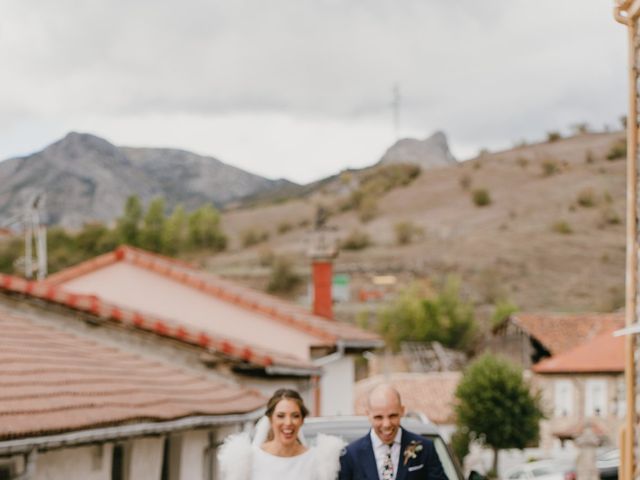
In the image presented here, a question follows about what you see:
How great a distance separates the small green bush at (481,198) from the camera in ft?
404

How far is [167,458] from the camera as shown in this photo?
46.6ft

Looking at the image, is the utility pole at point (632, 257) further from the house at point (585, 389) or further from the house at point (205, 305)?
the house at point (585, 389)

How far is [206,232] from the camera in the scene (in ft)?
357

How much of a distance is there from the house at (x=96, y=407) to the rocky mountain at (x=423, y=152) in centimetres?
13300

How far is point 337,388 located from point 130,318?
39.4 ft

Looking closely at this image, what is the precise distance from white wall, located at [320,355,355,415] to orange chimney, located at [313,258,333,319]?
1664mm

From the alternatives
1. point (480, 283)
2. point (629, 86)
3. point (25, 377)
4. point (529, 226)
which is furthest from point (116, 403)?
point (529, 226)

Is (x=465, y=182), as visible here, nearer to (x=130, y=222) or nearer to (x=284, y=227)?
(x=284, y=227)

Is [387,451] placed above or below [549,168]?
below

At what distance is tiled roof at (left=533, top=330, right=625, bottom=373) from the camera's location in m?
Result: 54.0

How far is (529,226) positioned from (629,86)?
322ft

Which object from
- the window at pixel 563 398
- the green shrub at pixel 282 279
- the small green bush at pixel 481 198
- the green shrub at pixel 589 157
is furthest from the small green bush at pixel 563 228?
the window at pixel 563 398

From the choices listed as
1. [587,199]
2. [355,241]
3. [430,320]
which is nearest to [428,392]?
[430,320]

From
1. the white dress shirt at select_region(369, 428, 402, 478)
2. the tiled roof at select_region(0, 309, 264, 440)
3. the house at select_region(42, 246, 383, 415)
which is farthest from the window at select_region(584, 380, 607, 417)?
the white dress shirt at select_region(369, 428, 402, 478)
